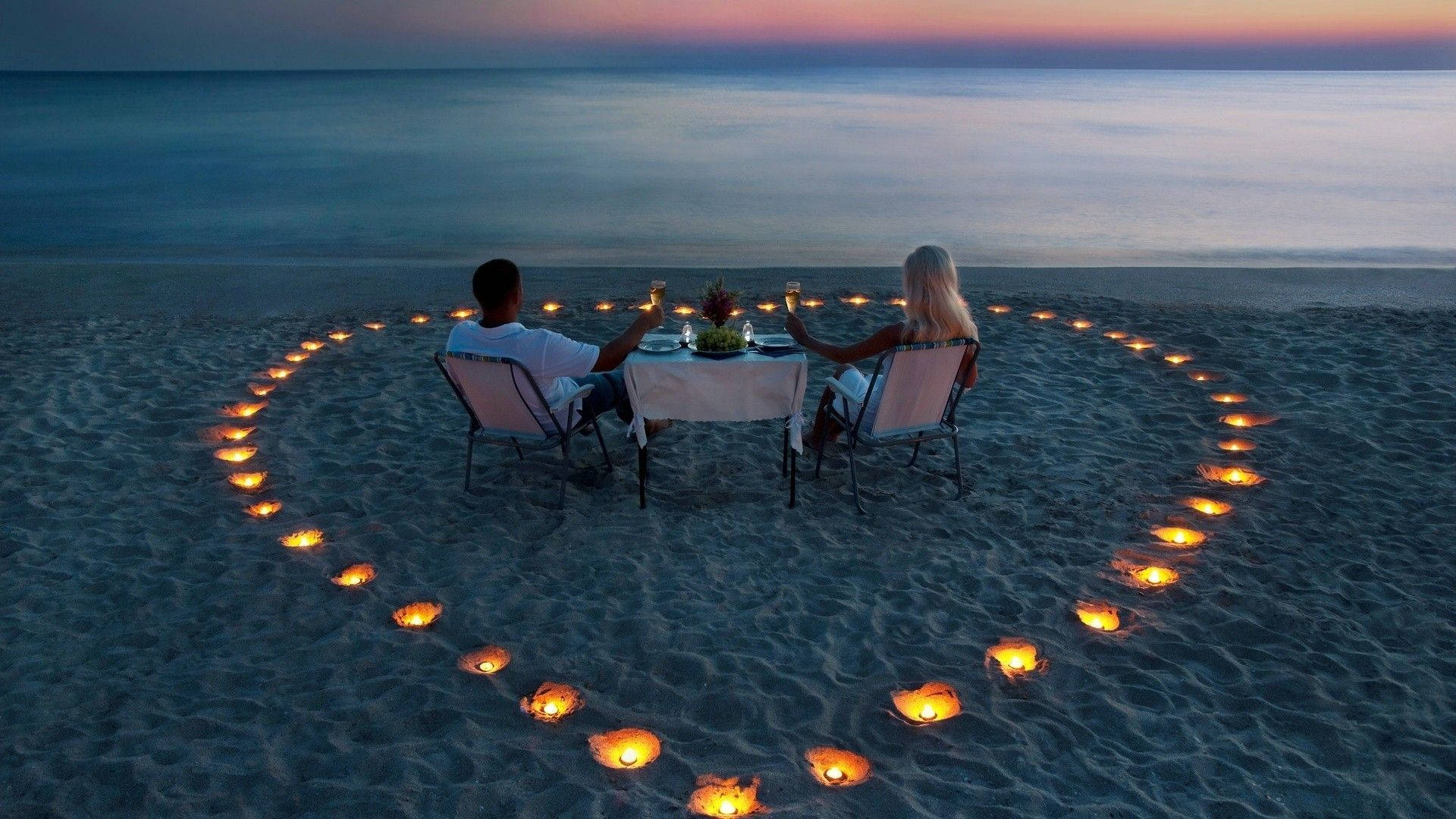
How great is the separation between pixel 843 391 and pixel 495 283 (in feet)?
5.69

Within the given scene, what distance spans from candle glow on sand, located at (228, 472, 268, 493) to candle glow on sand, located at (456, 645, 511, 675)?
2.07 m

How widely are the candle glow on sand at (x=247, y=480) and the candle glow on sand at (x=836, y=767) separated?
335 centimetres

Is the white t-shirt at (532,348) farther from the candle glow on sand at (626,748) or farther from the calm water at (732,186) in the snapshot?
the calm water at (732,186)

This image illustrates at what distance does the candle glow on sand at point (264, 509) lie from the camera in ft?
15.4

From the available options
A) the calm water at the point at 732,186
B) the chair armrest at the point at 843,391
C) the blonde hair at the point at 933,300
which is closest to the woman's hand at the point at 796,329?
the chair armrest at the point at 843,391

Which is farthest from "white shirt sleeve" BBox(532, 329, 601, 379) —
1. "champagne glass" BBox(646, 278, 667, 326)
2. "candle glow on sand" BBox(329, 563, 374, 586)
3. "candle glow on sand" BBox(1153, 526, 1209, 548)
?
"candle glow on sand" BBox(1153, 526, 1209, 548)

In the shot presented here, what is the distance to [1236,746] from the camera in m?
3.09

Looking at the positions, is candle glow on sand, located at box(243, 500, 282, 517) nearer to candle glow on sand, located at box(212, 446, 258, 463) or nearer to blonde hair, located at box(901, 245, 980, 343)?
candle glow on sand, located at box(212, 446, 258, 463)

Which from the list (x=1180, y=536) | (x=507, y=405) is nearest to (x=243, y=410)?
(x=507, y=405)

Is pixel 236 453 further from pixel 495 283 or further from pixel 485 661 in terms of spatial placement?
pixel 485 661

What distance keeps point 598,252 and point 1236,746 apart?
11.9 metres

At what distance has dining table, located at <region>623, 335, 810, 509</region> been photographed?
14.8 feet

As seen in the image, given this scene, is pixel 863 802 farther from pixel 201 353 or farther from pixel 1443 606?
pixel 201 353

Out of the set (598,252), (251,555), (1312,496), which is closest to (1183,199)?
(598,252)
